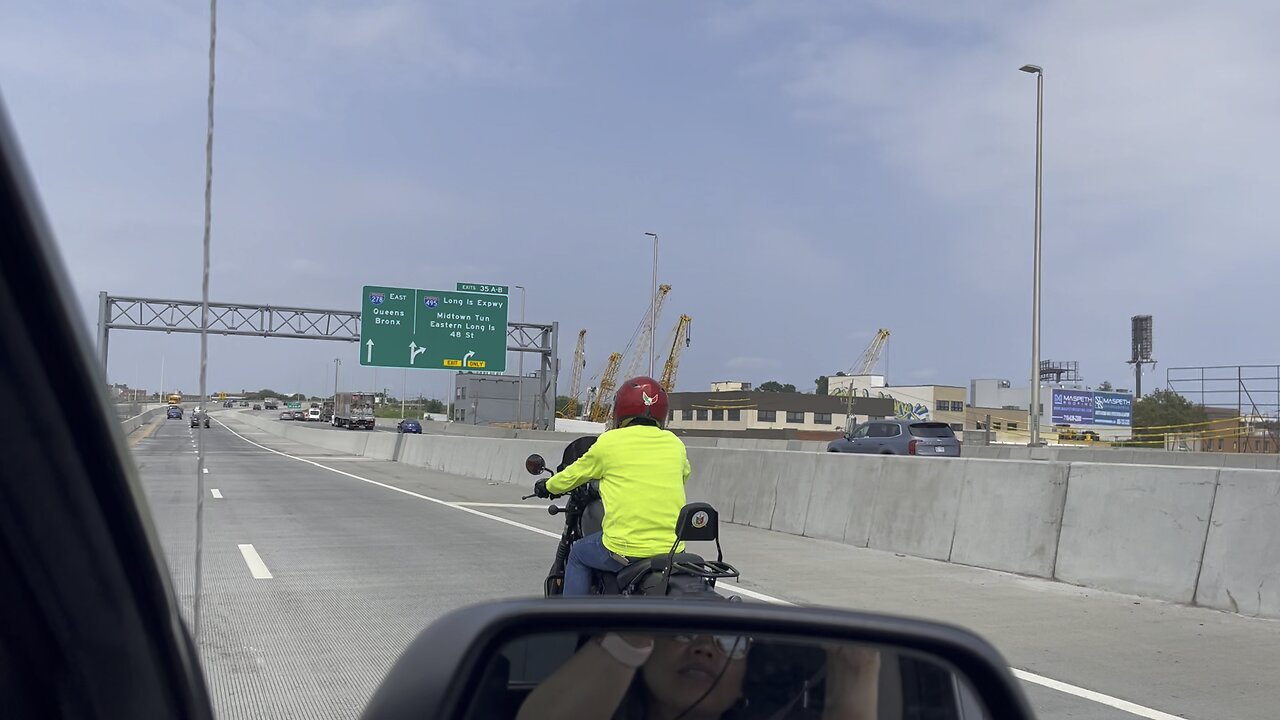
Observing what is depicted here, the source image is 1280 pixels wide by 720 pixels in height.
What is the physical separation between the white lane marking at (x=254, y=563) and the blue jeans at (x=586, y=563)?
6815mm

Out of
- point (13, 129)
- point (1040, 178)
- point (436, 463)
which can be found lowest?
point (436, 463)

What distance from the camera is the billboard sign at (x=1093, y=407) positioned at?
83750mm

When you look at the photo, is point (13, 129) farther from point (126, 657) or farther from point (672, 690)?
point (672, 690)

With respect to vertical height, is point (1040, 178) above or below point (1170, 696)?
above

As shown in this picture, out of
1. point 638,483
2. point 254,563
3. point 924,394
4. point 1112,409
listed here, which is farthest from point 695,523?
point 924,394

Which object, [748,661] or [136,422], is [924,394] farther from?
[748,661]

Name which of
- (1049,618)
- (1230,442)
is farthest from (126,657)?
(1230,442)

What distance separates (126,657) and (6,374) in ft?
1.48

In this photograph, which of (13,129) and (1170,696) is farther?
(1170,696)

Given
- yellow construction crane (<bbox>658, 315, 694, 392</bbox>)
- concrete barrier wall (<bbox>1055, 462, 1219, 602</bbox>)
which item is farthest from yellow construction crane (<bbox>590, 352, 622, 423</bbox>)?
concrete barrier wall (<bbox>1055, 462, 1219, 602</bbox>)

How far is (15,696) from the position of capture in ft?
4.99

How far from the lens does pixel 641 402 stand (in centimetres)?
519

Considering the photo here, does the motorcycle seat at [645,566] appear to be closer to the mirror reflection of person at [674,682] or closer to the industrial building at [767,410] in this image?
the mirror reflection of person at [674,682]

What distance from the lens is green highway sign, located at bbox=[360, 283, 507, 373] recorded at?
4094 cm
